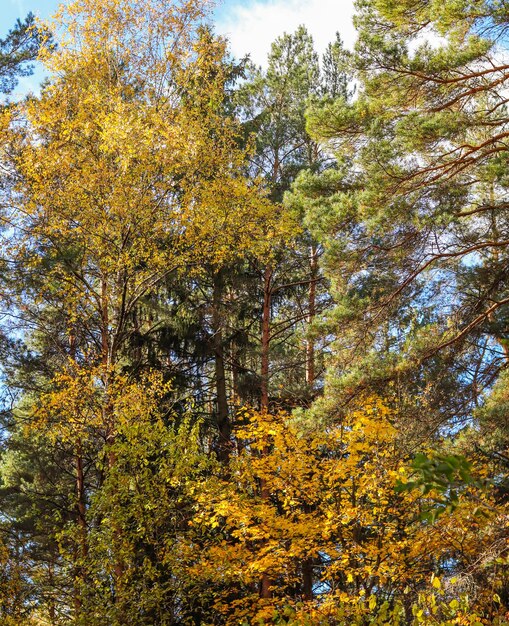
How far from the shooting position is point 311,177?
9.33m

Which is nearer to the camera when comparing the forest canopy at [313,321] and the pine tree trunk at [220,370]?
the forest canopy at [313,321]

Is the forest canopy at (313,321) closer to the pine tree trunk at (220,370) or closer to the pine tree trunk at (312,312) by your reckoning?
the pine tree trunk at (220,370)

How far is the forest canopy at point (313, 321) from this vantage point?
771 centimetres

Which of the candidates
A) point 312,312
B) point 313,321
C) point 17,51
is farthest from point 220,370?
point 17,51

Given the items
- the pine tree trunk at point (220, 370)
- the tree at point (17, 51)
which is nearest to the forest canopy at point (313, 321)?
the tree at point (17, 51)

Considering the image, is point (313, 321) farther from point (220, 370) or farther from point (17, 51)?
point (17, 51)

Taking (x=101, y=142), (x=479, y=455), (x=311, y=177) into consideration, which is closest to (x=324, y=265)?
(x=311, y=177)

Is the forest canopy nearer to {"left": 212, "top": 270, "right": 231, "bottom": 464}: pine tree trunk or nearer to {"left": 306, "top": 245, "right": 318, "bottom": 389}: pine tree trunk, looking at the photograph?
{"left": 212, "top": 270, "right": 231, "bottom": 464}: pine tree trunk

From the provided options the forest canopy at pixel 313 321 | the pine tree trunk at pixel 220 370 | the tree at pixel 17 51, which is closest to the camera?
the forest canopy at pixel 313 321

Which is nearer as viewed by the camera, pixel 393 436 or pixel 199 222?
pixel 393 436

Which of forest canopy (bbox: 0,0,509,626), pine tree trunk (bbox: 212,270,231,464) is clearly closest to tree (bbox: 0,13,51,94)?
forest canopy (bbox: 0,0,509,626)

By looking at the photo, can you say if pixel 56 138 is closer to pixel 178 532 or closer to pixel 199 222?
pixel 199 222

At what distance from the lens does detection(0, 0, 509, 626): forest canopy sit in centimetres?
771

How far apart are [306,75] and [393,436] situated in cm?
888
